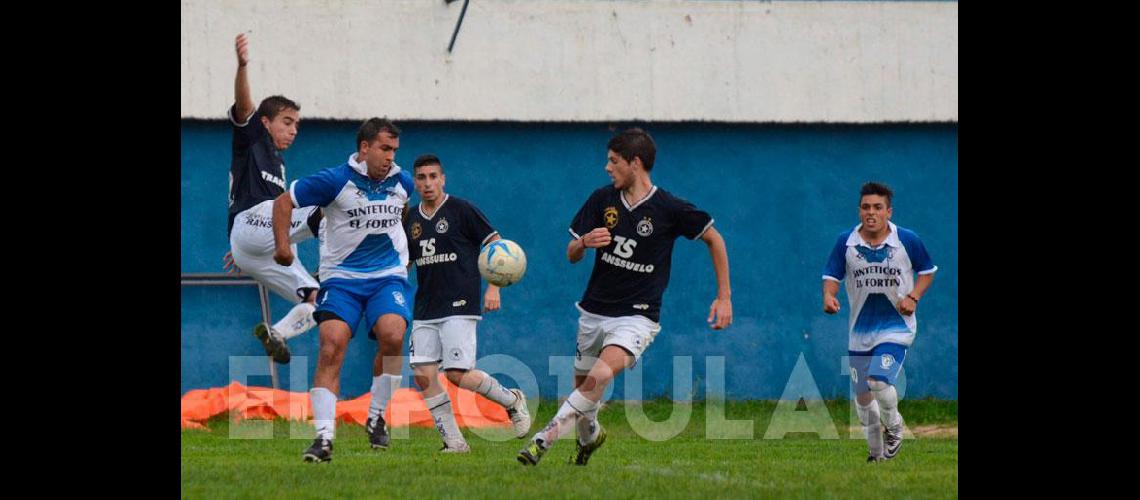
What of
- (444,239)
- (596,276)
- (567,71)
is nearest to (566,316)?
(567,71)

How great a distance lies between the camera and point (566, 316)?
57.0 ft

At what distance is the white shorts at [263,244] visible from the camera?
39.0ft

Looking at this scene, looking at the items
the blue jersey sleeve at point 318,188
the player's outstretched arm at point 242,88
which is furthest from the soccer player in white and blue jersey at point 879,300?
the player's outstretched arm at point 242,88

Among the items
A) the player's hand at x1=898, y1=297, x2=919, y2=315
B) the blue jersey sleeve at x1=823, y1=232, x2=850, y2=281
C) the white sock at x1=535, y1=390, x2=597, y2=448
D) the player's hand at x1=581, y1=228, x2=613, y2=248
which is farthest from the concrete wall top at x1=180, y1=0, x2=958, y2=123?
the white sock at x1=535, y1=390, x2=597, y2=448

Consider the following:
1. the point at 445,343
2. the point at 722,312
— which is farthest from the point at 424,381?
the point at 722,312

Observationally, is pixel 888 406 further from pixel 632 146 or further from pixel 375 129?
pixel 375 129

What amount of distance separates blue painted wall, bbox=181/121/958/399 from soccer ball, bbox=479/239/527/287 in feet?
19.0

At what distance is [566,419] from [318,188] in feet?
7.21

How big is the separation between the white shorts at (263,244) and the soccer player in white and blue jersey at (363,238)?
58.9 inches

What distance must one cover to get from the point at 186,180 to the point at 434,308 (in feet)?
18.2

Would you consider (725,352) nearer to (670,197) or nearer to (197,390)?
(197,390)

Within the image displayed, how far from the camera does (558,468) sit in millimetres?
9430

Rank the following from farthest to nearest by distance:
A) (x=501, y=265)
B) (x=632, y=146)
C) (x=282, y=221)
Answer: (x=501, y=265)
(x=632, y=146)
(x=282, y=221)

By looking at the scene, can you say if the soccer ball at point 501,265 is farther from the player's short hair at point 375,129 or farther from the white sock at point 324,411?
the white sock at point 324,411
